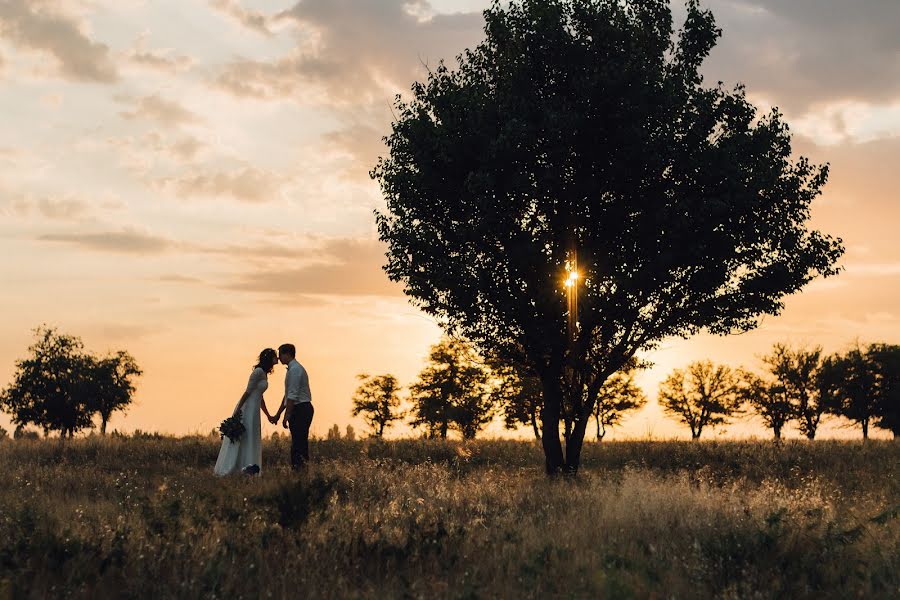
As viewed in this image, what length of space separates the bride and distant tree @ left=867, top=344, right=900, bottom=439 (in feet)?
249

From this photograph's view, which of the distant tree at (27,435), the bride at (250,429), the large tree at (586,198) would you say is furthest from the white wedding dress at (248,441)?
the distant tree at (27,435)

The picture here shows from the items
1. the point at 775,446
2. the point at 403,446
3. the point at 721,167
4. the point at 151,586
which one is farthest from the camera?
the point at 775,446

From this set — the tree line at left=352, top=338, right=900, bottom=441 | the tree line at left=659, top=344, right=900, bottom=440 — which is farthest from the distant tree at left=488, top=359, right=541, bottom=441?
the tree line at left=659, top=344, right=900, bottom=440

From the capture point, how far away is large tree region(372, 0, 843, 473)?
18.9m

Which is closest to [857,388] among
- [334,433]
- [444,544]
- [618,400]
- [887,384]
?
[887,384]

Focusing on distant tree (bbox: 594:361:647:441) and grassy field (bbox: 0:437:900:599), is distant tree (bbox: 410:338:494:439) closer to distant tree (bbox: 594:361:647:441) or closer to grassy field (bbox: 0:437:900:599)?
distant tree (bbox: 594:361:647:441)

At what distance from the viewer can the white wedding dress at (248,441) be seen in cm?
1748

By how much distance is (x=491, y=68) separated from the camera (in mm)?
20969

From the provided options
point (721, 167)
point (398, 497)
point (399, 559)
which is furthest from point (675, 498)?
point (721, 167)

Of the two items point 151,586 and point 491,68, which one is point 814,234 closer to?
point 491,68

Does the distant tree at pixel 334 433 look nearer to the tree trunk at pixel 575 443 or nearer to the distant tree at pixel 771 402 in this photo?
the tree trunk at pixel 575 443

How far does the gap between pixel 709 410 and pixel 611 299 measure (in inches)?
2804

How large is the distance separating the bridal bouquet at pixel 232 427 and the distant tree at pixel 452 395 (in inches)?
2045

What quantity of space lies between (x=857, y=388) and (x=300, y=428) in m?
76.3
